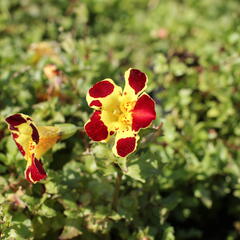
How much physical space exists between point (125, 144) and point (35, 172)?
355 mm

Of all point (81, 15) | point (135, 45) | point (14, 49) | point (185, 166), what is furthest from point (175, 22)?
point (185, 166)

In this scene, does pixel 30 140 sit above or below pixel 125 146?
above

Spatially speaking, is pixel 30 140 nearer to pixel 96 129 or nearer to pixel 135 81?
pixel 96 129

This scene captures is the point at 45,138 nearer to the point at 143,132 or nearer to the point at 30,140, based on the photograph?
the point at 30,140

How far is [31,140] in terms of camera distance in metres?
1.79

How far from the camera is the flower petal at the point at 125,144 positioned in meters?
1.62

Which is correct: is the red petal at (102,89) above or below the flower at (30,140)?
above

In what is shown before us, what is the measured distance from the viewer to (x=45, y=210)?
1932mm

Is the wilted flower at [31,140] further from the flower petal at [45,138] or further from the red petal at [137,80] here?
the red petal at [137,80]

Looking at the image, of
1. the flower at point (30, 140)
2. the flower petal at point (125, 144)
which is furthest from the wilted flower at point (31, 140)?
the flower petal at point (125, 144)

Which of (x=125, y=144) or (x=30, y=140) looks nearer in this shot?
(x=125, y=144)

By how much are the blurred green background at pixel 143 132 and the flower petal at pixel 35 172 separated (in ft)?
0.63

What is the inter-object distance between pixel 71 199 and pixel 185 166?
0.67 metres

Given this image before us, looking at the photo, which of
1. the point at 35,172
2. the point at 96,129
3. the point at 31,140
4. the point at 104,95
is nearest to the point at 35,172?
the point at 35,172
